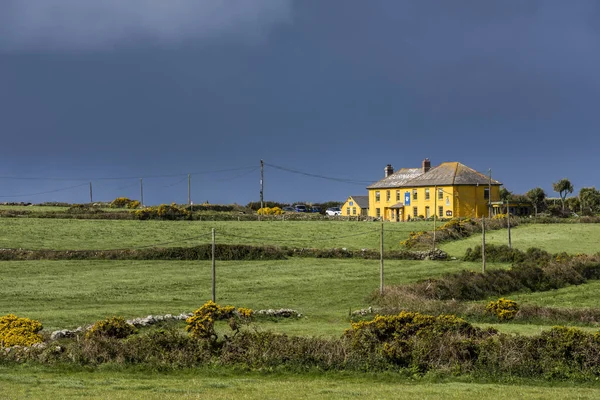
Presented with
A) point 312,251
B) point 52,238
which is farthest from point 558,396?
point 52,238

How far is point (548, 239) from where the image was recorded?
225 ft

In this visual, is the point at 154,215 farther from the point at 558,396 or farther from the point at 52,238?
the point at 558,396

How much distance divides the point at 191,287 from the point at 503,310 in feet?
65.0

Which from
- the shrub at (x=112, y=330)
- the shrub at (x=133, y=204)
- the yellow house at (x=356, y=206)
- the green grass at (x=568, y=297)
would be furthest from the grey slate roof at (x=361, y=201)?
the shrub at (x=112, y=330)

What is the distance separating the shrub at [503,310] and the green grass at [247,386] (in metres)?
11.9

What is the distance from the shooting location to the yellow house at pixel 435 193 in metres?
101

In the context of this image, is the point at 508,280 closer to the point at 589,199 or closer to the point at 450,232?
the point at 450,232

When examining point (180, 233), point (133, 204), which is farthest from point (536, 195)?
point (180, 233)

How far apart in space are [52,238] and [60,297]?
27744 millimetres

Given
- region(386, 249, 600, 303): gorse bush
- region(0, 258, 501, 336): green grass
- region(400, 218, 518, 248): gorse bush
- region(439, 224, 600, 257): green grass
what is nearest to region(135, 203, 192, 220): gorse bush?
region(400, 218, 518, 248): gorse bush

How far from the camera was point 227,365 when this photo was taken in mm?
22797

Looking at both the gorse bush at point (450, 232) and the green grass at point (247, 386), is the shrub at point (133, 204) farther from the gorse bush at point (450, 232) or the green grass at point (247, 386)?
the green grass at point (247, 386)

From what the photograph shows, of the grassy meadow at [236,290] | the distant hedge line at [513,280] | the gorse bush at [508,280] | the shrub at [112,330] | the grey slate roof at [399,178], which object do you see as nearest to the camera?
the grassy meadow at [236,290]

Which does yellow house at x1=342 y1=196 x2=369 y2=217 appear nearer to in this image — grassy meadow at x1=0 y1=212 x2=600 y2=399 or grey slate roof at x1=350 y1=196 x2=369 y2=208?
grey slate roof at x1=350 y1=196 x2=369 y2=208
